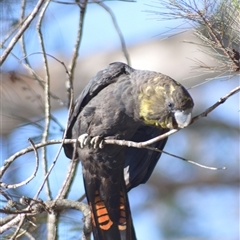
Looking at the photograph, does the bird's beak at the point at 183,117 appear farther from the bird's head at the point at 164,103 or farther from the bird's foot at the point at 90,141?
the bird's foot at the point at 90,141

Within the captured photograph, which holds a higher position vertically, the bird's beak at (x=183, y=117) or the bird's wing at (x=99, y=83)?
the bird's wing at (x=99, y=83)

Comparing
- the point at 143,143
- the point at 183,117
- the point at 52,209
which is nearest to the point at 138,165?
the point at 183,117

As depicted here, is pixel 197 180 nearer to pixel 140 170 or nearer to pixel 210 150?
pixel 210 150

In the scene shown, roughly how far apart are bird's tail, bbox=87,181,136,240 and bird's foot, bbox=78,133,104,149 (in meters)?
0.37

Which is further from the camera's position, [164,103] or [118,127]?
[118,127]

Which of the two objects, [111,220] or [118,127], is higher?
[118,127]

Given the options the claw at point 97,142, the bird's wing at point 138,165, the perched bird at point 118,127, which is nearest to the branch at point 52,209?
the perched bird at point 118,127

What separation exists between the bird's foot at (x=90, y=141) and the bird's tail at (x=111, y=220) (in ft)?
1.20

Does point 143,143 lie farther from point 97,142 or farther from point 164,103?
point 97,142

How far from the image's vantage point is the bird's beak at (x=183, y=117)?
2988 millimetres

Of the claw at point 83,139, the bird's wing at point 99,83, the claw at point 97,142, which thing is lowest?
the claw at point 97,142

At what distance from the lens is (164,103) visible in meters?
A: 3.19

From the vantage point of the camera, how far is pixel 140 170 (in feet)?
12.1

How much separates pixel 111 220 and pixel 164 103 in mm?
839
